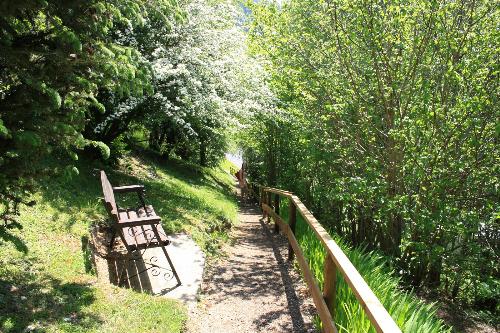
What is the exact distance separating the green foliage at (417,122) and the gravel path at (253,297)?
1711 mm

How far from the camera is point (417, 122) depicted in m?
6.07

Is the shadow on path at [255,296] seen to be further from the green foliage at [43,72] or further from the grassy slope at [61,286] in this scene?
the green foliage at [43,72]

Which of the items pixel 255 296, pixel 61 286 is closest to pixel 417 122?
pixel 255 296

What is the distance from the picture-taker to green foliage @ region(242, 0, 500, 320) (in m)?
5.89

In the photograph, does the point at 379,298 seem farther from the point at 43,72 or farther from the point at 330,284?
the point at 43,72

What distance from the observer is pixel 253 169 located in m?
30.5

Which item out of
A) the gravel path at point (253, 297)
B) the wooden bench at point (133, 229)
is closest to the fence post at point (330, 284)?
the gravel path at point (253, 297)

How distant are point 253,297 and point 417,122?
3.41 metres

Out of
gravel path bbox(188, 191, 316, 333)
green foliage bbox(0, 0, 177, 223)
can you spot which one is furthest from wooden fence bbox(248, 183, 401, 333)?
green foliage bbox(0, 0, 177, 223)

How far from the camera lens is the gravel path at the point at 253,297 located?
4.98 meters

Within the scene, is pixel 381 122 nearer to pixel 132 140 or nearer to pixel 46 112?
pixel 46 112

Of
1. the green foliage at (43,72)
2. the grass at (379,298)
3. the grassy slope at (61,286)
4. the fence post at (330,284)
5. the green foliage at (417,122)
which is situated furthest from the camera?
the green foliage at (417,122)

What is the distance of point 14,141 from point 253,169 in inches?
1069

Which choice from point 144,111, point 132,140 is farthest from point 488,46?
point 132,140
